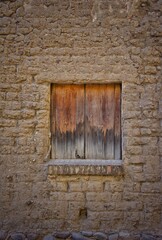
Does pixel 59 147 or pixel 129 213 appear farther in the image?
pixel 59 147

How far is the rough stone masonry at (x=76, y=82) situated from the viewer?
4129 mm

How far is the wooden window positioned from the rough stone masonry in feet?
0.56

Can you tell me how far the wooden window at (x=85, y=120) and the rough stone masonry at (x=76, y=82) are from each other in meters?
0.17

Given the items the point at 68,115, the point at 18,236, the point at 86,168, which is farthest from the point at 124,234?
the point at 68,115

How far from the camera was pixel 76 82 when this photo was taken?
428 centimetres

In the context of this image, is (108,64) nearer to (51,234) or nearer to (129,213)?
(129,213)

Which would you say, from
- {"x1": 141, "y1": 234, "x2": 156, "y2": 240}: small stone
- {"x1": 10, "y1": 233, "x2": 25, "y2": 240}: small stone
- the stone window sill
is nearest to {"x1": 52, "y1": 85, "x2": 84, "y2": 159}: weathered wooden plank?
the stone window sill

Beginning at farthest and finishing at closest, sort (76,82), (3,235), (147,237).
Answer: (76,82) < (3,235) < (147,237)

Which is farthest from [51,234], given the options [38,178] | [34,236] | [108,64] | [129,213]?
[108,64]

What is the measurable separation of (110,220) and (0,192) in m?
1.59

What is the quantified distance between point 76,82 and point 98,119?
0.63 m

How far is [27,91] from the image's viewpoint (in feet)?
14.0

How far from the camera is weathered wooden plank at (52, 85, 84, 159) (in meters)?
4.41

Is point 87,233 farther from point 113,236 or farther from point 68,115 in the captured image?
point 68,115
